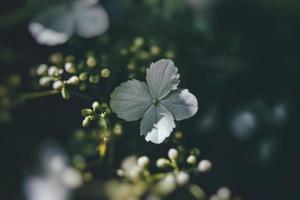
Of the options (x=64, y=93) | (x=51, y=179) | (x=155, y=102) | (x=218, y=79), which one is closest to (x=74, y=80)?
(x=64, y=93)

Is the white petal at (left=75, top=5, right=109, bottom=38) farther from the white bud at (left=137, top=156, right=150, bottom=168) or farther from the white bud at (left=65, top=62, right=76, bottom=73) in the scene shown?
the white bud at (left=137, top=156, right=150, bottom=168)

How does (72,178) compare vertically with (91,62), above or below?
below

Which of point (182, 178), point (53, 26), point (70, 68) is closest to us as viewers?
point (182, 178)

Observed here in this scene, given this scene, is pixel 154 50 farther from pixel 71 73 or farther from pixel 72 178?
pixel 72 178

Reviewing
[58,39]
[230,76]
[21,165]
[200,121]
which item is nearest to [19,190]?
[21,165]

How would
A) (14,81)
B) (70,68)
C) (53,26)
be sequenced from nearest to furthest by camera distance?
(70,68) < (14,81) < (53,26)

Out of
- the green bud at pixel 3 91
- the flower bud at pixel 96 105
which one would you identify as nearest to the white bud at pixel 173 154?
the flower bud at pixel 96 105
